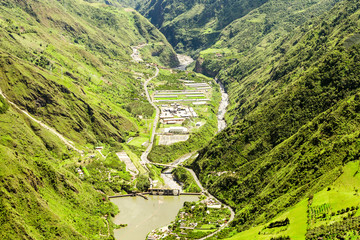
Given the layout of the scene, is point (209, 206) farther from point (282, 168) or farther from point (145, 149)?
point (145, 149)

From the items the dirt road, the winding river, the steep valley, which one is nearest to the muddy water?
the winding river

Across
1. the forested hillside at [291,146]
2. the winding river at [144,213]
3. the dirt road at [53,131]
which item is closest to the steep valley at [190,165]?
the forested hillside at [291,146]

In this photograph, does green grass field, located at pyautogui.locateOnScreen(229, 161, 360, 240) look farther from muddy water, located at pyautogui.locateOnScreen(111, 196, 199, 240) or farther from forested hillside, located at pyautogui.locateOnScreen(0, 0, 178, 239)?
forested hillside, located at pyautogui.locateOnScreen(0, 0, 178, 239)

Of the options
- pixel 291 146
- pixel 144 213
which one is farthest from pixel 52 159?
pixel 291 146

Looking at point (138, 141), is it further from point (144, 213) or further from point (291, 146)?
point (291, 146)

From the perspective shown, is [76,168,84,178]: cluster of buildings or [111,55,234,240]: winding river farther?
[76,168,84,178]: cluster of buildings

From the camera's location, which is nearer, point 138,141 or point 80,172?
point 80,172

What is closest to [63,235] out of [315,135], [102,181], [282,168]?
[102,181]
